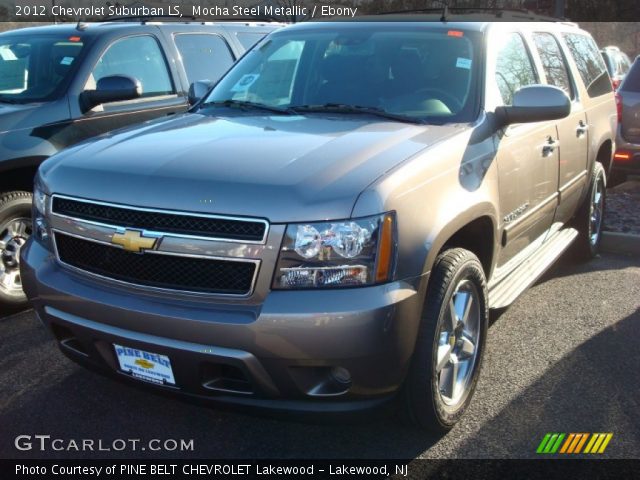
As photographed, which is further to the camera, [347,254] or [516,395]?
[516,395]

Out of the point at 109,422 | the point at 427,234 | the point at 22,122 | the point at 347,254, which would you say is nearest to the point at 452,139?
the point at 427,234

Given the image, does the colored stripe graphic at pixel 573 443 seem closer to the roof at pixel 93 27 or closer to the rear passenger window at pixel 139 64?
the rear passenger window at pixel 139 64

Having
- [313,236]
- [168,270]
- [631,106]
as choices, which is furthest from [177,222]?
[631,106]

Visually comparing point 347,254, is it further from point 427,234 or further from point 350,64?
point 350,64

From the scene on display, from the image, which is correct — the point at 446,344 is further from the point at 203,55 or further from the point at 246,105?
the point at 203,55

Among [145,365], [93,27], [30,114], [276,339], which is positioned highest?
[93,27]

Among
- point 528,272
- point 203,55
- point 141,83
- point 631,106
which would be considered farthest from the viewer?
point 631,106

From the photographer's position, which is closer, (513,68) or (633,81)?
(513,68)

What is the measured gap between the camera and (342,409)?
2.66 m

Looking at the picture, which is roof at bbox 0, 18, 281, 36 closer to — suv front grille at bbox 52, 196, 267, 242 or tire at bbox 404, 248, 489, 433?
suv front grille at bbox 52, 196, 267, 242

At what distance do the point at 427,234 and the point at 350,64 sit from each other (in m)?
1.64

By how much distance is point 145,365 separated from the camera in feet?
9.16

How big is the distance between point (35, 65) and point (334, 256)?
3.79m

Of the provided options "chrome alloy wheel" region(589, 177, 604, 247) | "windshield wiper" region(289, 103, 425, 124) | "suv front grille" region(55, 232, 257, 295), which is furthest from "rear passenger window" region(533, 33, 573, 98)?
"suv front grille" region(55, 232, 257, 295)
